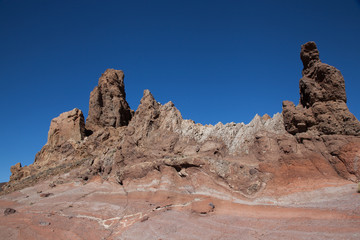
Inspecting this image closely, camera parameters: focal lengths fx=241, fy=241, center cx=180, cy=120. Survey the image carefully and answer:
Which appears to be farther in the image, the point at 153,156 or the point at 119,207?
the point at 153,156

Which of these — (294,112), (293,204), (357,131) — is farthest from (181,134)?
(357,131)

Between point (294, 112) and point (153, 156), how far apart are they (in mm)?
11967

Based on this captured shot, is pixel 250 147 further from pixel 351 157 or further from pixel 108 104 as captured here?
pixel 108 104

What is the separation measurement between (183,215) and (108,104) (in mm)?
28477

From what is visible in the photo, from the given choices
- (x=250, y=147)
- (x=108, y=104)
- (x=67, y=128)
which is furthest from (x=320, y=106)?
(x=67, y=128)

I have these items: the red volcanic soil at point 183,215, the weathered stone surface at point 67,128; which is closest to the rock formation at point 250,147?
the red volcanic soil at point 183,215

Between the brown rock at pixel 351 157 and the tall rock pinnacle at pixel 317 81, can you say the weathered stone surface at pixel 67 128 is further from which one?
the brown rock at pixel 351 157

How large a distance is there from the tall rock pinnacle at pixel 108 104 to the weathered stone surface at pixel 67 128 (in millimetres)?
2194

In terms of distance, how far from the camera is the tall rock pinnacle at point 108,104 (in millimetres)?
39188

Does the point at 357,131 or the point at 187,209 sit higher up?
the point at 357,131

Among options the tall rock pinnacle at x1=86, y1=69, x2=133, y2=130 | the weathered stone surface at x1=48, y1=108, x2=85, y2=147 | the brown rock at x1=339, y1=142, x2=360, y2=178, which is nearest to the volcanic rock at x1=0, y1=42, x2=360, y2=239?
the brown rock at x1=339, y1=142, x2=360, y2=178

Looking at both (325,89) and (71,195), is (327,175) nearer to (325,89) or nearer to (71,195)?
(325,89)

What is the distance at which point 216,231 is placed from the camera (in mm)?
12922

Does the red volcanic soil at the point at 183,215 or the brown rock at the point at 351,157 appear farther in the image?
the brown rock at the point at 351,157
